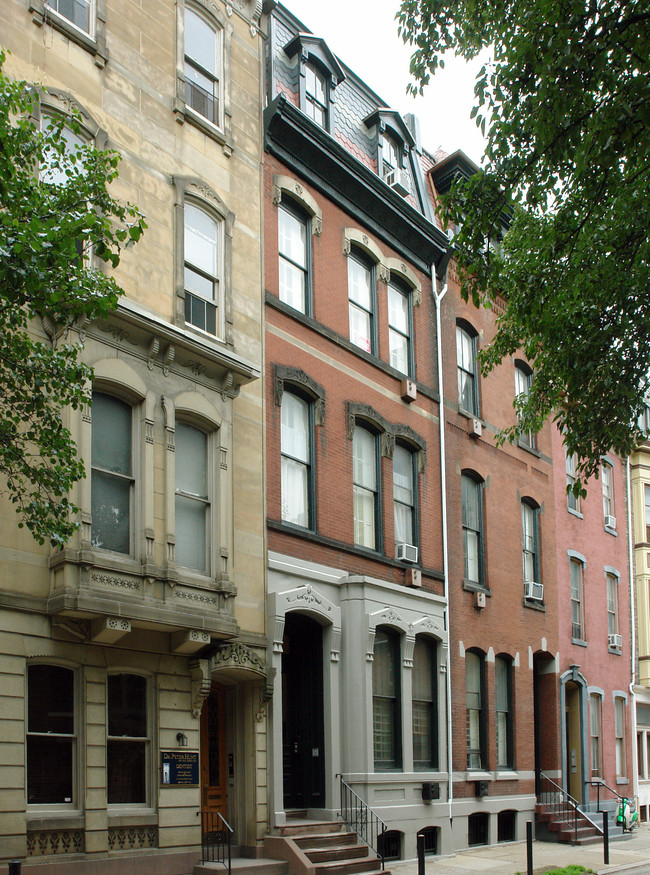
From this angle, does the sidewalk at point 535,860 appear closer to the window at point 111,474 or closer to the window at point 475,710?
the window at point 475,710

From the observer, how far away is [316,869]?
50.3ft

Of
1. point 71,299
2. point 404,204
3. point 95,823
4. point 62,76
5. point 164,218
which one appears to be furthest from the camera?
point 404,204

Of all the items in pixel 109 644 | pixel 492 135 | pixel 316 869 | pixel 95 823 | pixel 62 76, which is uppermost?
pixel 62 76

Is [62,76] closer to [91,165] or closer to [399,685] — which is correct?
[91,165]

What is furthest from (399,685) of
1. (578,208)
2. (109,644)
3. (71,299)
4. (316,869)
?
(71,299)

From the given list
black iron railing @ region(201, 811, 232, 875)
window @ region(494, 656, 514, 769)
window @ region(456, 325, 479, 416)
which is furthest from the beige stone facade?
window @ region(494, 656, 514, 769)

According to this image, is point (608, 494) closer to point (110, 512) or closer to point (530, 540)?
point (530, 540)

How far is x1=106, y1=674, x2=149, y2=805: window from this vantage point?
14000mm

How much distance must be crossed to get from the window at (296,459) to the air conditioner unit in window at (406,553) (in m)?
2.88

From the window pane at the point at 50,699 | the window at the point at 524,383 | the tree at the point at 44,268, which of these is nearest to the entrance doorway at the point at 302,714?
the window pane at the point at 50,699

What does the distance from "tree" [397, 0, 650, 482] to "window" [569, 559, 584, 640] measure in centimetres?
1245

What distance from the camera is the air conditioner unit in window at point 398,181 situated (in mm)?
23203

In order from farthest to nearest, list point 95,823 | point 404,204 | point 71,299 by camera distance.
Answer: point 404,204
point 95,823
point 71,299

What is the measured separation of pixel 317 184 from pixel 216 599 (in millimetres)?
8977
